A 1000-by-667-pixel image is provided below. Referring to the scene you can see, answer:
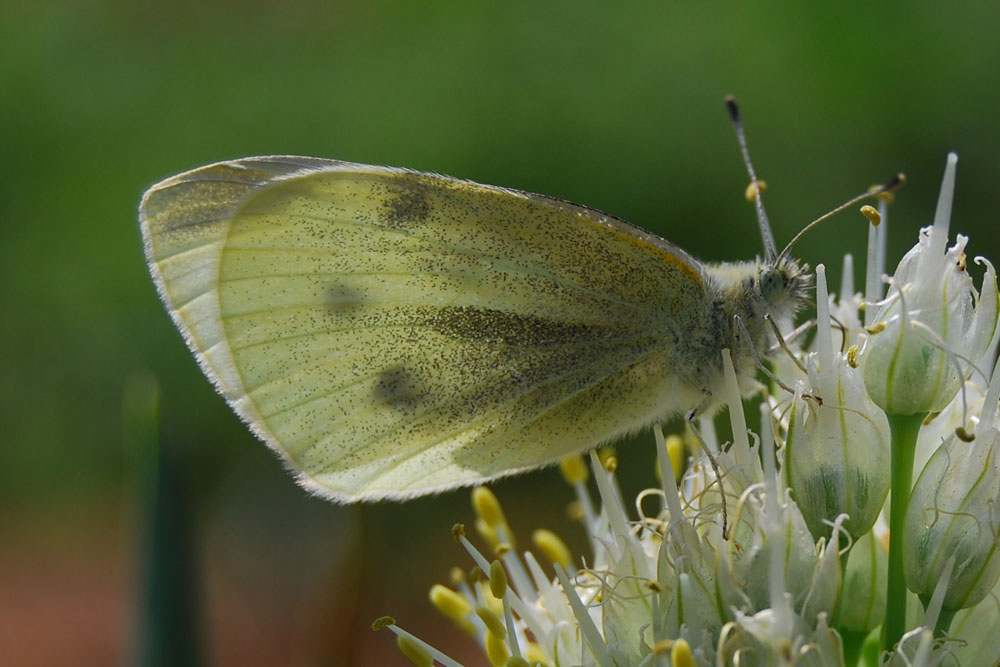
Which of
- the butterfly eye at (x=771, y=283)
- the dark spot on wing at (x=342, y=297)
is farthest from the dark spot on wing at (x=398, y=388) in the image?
the butterfly eye at (x=771, y=283)

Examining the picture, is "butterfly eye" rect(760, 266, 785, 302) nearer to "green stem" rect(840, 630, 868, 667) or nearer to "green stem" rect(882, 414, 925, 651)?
"green stem" rect(882, 414, 925, 651)

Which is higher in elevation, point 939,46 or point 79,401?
point 939,46

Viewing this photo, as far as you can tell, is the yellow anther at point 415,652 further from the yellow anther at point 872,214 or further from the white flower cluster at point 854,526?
the yellow anther at point 872,214

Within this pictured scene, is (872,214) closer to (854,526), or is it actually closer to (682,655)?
(854,526)

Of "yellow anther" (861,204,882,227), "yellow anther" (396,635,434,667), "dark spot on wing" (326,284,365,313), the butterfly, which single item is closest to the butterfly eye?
the butterfly

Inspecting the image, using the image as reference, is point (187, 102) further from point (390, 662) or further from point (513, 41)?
point (390, 662)

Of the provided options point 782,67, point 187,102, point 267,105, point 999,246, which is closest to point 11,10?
point 187,102
